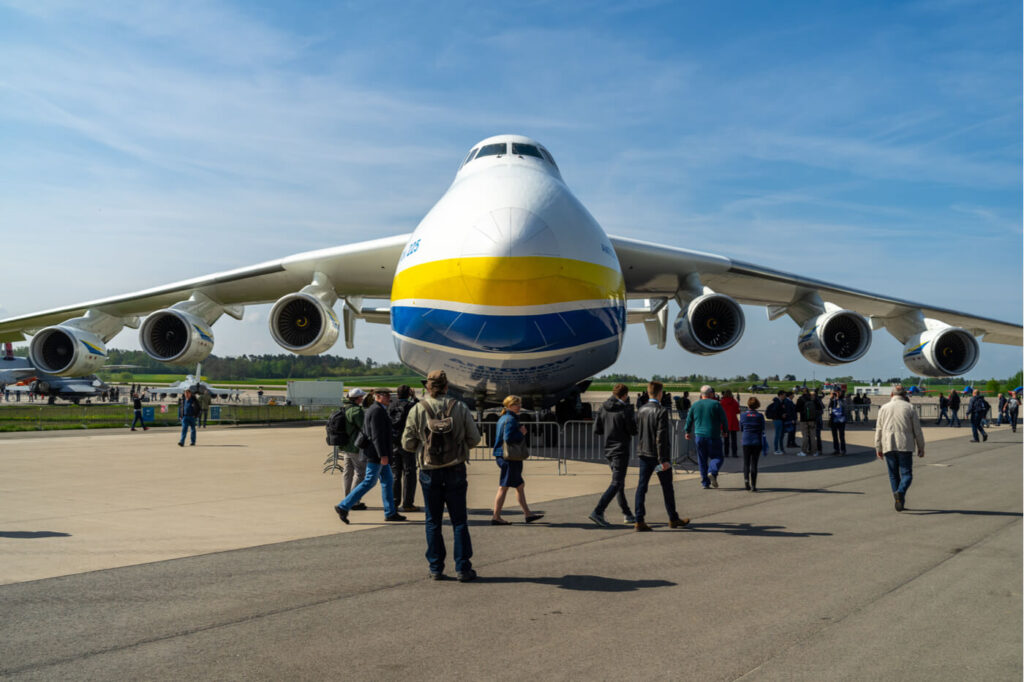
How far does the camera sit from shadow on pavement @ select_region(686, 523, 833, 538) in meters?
6.80

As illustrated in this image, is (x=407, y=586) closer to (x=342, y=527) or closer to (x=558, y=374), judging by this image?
(x=342, y=527)

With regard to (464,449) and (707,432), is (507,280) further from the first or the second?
(464,449)

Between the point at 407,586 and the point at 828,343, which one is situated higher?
the point at 828,343

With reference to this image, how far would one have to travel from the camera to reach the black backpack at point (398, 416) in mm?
8180

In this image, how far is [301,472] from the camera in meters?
11.5

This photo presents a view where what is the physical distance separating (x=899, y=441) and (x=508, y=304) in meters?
4.99

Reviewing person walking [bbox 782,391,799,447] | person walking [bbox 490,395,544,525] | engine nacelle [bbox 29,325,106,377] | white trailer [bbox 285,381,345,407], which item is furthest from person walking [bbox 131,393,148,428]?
person walking [bbox 782,391,799,447]

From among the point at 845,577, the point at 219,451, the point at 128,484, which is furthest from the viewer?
the point at 219,451

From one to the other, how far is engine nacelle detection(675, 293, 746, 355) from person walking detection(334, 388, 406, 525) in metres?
8.25

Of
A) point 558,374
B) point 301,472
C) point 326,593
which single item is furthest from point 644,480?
point 301,472

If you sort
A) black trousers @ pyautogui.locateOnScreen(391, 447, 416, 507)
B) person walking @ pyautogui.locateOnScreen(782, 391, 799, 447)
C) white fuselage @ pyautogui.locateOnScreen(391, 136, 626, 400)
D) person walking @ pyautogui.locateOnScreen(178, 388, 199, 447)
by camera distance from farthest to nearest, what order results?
person walking @ pyautogui.locateOnScreen(178, 388, 199, 447)
person walking @ pyautogui.locateOnScreen(782, 391, 799, 447)
white fuselage @ pyautogui.locateOnScreen(391, 136, 626, 400)
black trousers @ pyautogui.locateOnScreen(391, 447, 416, 507)

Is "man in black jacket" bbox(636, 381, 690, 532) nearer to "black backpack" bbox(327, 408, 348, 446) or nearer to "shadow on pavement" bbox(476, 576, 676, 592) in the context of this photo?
"shadow on pavement" bbox(476, 576, 676, 592)

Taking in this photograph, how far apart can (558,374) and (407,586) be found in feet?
21.6

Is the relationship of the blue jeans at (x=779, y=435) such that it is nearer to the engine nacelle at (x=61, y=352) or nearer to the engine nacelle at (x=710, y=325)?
the engine nacelle at (x=710, y=325)
